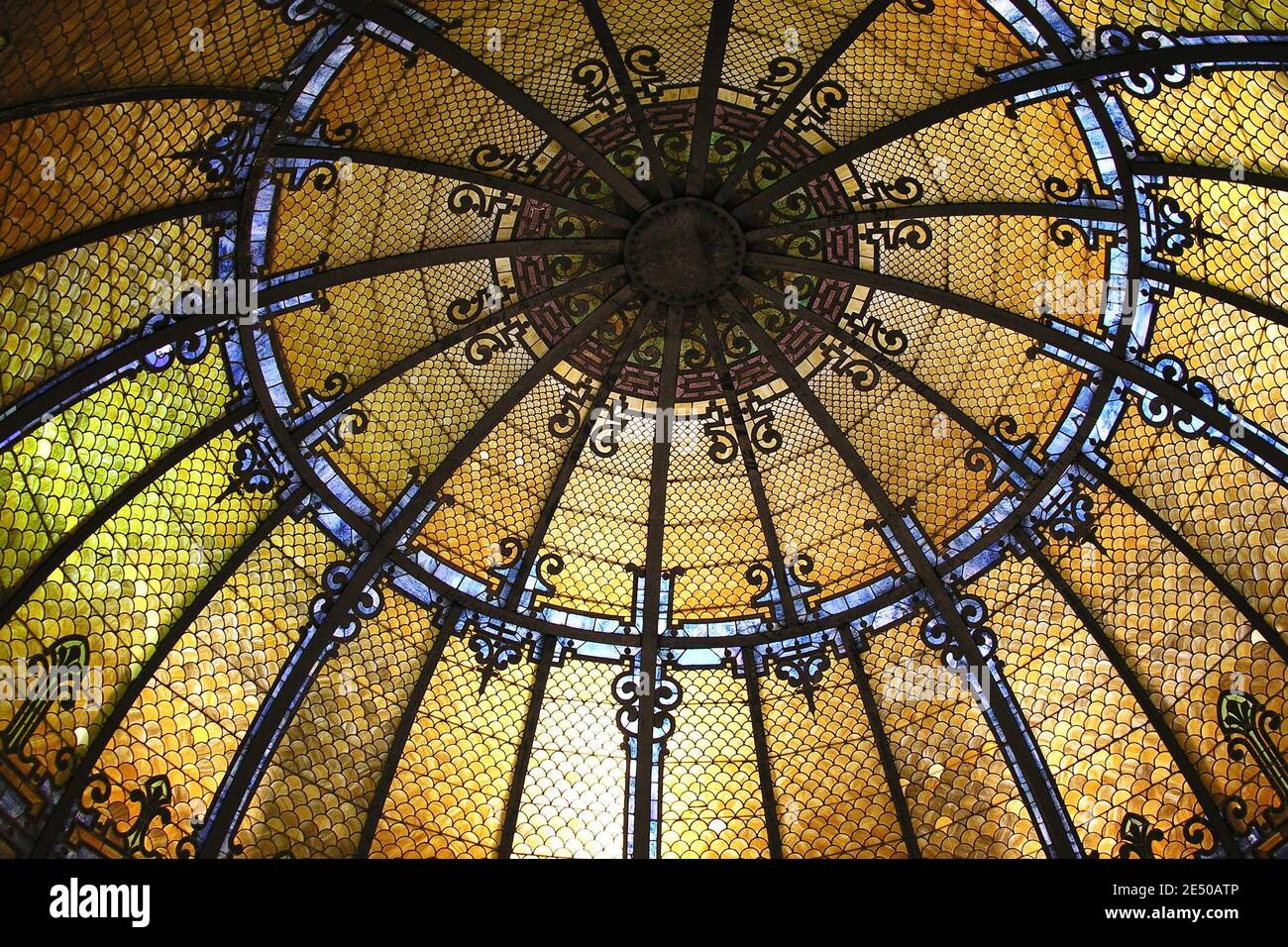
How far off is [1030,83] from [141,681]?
36.8 ft

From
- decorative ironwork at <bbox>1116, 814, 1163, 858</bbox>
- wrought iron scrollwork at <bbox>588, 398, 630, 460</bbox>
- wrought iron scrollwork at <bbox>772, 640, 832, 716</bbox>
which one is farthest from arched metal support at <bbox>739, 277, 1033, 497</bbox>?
decorative ironwork at <bbox>1116, 814, 1163, 858</bbox>

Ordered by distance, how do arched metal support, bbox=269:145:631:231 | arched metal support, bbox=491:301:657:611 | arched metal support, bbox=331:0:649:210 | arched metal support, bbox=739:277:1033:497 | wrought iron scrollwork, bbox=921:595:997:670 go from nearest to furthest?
arched metal support, bbox=331:0:649:210
arched metal support, bbox=269:145:631:231
arched metal support, bbox=739:277:1033:497
wrought iron scrollwork, bbox=921:595:997:670
arched metal support, bbox=491:301:657:611

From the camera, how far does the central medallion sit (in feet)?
53.1

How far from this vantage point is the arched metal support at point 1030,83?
1331cm

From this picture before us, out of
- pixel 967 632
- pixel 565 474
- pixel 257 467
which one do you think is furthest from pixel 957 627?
pixel 257 467

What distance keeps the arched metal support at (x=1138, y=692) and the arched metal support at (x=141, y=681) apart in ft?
Answer: 28.6

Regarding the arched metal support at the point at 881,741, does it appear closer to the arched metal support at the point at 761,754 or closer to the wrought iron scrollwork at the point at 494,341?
the arched metal support at the point at 761,754

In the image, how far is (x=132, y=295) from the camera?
14.5 meters

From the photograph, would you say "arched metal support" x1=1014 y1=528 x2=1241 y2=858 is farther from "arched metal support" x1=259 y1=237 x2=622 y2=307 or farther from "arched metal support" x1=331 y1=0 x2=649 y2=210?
"arched metal support" x1=331 y1=0 x2=649 y2=210

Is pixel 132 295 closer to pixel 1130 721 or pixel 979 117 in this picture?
pixel 979 117

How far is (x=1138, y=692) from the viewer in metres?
15.9

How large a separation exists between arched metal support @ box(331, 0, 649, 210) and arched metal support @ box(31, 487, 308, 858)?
502 cm

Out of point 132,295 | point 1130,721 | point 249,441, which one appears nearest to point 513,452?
point 249,441
